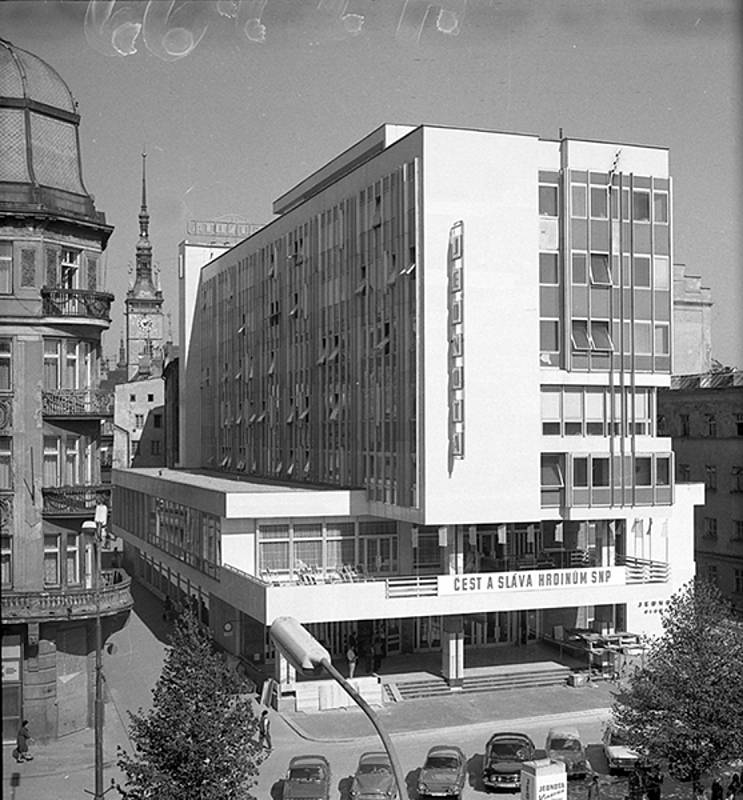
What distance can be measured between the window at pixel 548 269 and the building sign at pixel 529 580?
29.2 feet

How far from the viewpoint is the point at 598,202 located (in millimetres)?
36188

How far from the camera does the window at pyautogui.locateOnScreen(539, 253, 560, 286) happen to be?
3538 cm

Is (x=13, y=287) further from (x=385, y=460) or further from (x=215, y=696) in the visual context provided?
(x=385, y=460)

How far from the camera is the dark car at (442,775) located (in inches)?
939

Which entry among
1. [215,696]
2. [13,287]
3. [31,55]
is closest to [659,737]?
[215,696]

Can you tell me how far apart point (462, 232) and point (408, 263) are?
2.07 meters

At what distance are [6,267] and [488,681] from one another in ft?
61.4

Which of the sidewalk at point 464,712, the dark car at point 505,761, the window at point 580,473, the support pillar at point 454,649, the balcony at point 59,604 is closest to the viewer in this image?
the dark car at point 505,761

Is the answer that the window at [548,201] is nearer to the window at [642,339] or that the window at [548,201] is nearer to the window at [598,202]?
the window at [598,202]

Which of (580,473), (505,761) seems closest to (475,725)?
(505,761)

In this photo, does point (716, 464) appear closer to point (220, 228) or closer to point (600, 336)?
point (600, 336)

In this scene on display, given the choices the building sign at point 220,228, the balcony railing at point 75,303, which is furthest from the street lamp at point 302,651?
the building sign at point 220,228

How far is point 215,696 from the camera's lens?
20281 mm

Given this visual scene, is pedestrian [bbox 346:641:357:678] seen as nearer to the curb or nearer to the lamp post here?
the curb
